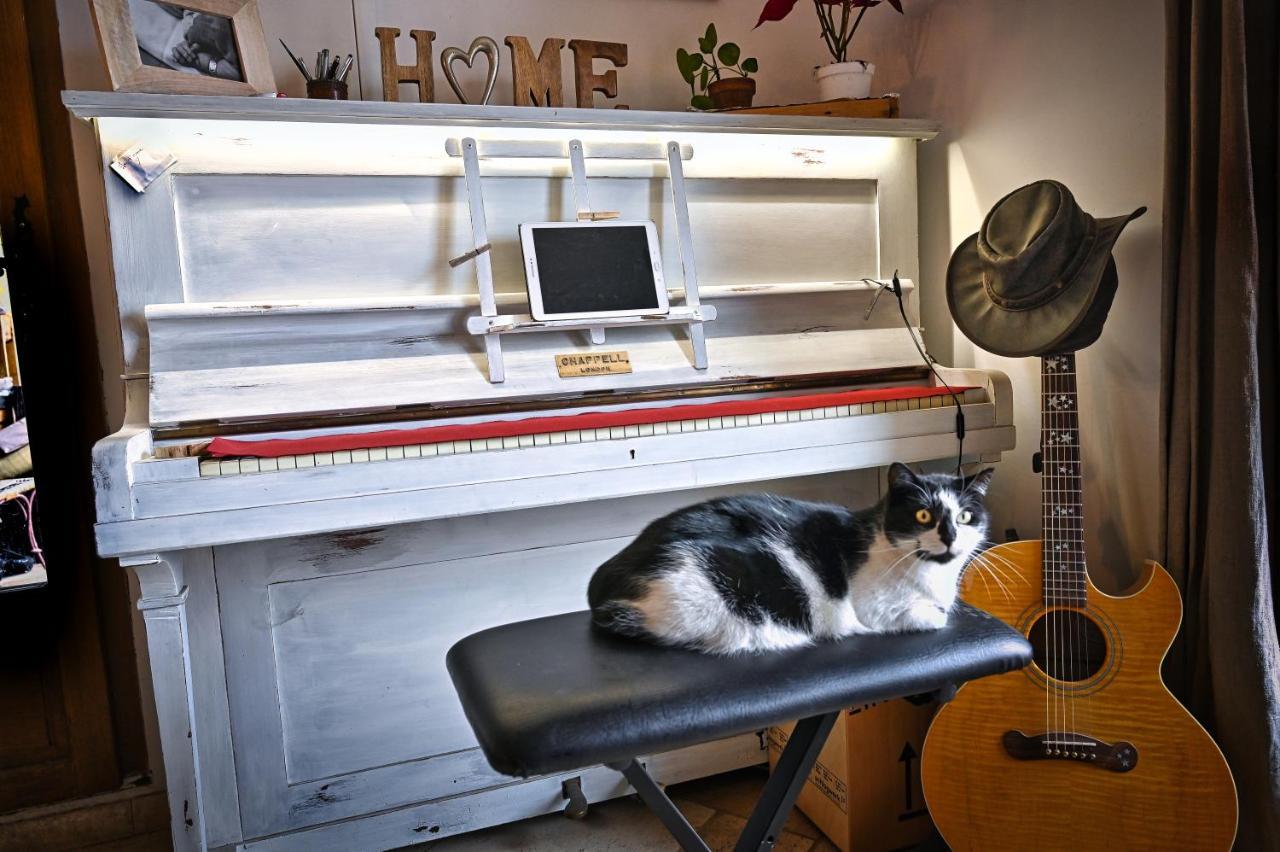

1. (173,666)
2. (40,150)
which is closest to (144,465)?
(173,666)

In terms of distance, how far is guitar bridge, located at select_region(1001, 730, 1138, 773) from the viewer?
1.63m

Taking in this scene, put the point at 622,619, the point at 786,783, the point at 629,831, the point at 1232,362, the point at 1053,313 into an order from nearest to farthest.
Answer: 1. the point at 622,619
2. the point at 786,783
3. the point at 1232,362
4. the point at 1053,313
5. the point at 629,831

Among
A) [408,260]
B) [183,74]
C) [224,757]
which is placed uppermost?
[183,74]

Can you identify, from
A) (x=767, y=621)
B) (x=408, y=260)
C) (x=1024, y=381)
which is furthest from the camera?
(x=1024, y=381)

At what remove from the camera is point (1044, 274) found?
1.73m

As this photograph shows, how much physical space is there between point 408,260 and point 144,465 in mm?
717

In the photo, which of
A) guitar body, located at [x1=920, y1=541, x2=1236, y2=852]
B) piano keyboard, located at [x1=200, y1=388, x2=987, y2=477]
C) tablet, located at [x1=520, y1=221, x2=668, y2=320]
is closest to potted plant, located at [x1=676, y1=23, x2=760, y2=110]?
tablet, located at [x1=520, y1=221, x2=668, y2=320]

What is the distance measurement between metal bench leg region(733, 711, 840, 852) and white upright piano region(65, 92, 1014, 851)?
674mm

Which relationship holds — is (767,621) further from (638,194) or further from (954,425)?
(638,194)

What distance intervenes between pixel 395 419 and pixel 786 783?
1063mm

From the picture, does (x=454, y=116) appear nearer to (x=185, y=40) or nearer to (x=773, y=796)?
(x=185, y=40)

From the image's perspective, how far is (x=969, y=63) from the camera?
7.80 ft

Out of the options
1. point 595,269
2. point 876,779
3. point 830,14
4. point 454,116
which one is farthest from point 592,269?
point 876,779

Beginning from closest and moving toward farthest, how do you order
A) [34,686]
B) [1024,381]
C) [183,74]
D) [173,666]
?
1. [173,666]
2. [183,74]
3. [34,686]
4. [1024,381]
